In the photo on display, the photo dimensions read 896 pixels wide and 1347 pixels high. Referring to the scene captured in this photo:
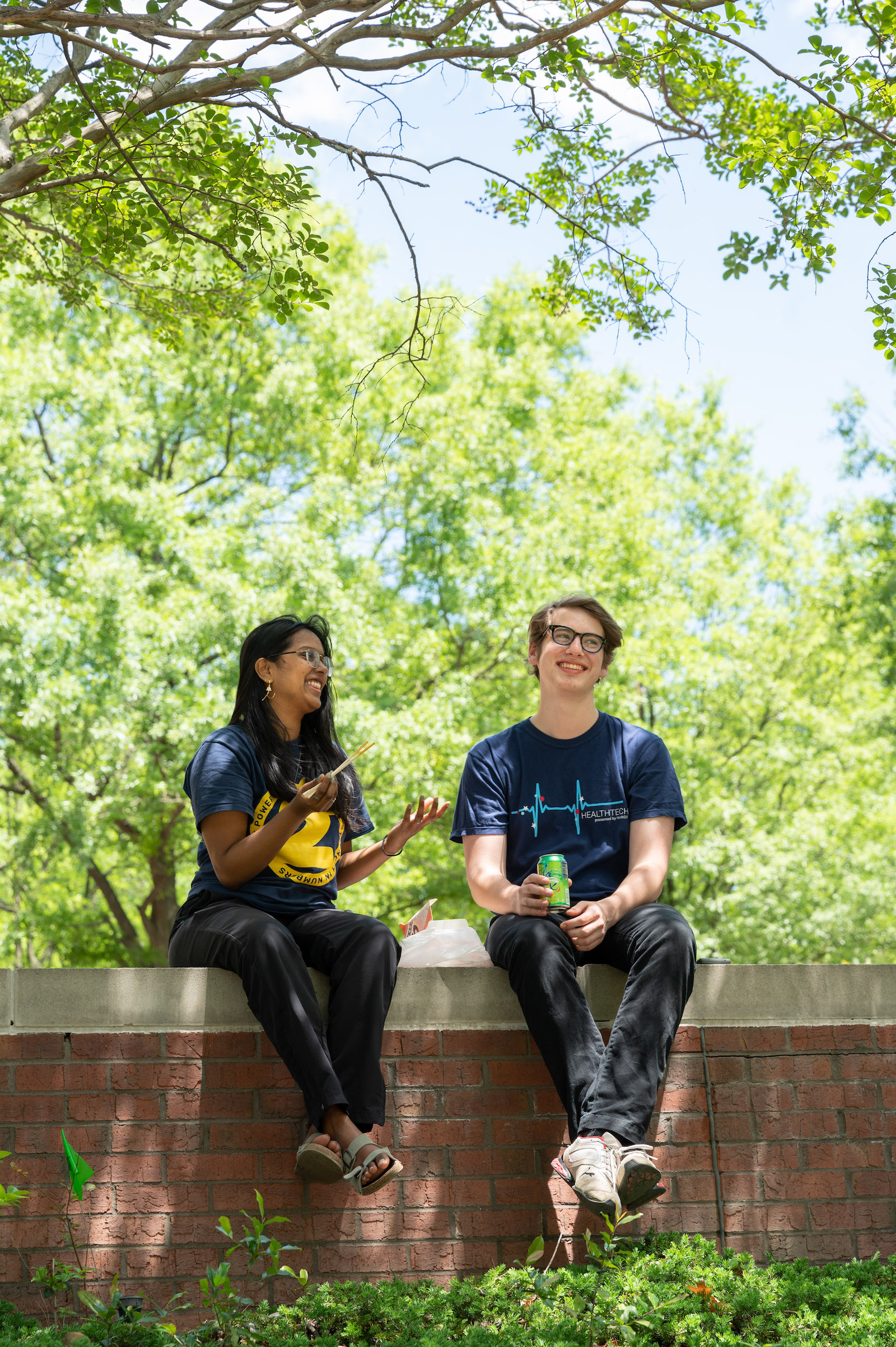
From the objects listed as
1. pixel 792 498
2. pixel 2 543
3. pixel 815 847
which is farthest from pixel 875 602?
pixel 2 543

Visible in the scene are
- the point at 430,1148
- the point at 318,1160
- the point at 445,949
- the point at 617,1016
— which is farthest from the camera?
the point at 445,949

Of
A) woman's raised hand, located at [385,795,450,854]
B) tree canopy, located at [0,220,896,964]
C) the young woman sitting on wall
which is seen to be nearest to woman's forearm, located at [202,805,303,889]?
the young woman sitting on wall

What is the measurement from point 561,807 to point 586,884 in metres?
0.30

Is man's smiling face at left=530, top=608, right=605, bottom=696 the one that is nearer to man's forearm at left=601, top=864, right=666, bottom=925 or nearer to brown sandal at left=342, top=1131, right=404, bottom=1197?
man's forearm at left=601, top=864, right=666, bottom=925

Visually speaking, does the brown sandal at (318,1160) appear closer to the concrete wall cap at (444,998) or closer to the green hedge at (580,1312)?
the green hedge at (580,1312)

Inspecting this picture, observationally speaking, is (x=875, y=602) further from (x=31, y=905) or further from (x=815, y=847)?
(x=31, y=905)

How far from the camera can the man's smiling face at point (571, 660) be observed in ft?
14.9

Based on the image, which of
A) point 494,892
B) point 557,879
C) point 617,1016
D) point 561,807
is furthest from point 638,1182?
point 561,807

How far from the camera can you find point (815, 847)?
16125 mm

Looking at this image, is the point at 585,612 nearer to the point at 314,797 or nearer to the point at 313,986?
the point at 314,797

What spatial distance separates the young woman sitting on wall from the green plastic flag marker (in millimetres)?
642

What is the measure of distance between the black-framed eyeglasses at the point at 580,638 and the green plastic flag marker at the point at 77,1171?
243cm

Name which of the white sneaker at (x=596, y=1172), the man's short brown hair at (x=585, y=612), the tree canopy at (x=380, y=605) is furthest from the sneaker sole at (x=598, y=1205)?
the tree canopy at (x=380, y=605)

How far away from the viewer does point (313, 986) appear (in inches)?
153
